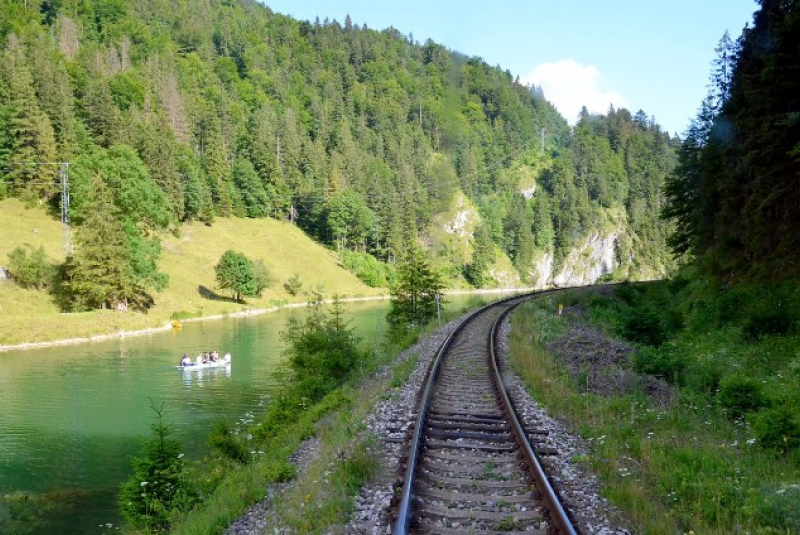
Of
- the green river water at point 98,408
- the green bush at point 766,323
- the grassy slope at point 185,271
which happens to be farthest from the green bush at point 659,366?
the grassy slope at point 185,271

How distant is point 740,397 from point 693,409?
101 centimetres

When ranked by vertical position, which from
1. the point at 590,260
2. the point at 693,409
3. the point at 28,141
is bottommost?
the point at 693,409

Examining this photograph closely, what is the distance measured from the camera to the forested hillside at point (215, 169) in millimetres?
74688

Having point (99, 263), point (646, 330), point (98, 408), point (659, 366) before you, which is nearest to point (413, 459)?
point (659, 366)

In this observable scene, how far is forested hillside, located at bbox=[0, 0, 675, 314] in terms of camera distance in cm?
7469

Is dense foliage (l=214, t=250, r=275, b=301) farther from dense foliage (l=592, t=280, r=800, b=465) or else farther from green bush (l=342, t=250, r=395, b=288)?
dense foliage (l=592, t=280, r=800, b=465)

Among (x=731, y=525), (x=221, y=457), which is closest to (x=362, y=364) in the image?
(x=221, y=457)

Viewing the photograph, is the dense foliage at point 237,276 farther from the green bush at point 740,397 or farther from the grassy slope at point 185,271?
the green bush at point 740,397

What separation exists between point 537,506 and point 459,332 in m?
19.2

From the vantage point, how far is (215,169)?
11038cm

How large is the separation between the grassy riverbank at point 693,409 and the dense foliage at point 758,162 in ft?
6.41

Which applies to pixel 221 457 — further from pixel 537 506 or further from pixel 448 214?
pixel 448 214

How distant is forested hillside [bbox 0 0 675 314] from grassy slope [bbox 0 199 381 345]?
3.33 meters

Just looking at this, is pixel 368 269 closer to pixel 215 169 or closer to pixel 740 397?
pixel 215 169
